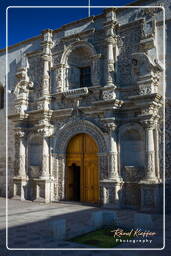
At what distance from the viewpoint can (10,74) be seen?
15.2 metres

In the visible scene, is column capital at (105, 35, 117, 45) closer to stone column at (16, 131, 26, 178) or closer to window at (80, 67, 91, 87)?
window at (80, 67, 91, 87)

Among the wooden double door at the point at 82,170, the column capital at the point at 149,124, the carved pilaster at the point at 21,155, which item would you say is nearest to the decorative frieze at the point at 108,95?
the column capital at the point at 149,124

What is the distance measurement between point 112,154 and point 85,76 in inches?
160

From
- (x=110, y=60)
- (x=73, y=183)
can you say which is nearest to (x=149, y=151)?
(x=110, y=60)

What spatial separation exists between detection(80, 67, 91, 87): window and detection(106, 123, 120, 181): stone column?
112 inches

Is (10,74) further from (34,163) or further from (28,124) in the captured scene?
(34,163)

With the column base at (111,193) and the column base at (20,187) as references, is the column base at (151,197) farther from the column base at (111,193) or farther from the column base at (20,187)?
the column base at (20,187)

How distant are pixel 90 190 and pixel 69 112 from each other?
3207 millimetres

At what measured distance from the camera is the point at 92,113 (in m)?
11.7

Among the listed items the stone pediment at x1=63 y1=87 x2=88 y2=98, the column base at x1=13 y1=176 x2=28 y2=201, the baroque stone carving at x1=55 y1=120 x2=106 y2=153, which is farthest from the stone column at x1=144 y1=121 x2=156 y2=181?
the column base at x1=13 y1=176 x2=28 y2=201

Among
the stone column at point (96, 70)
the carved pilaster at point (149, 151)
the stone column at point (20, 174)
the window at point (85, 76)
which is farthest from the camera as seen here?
the stone column at point (20, 174)

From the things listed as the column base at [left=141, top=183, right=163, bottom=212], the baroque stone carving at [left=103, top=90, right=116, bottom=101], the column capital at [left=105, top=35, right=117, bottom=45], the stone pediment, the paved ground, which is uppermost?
the column capital at [left=105, top=35, right=117, bottom=45]

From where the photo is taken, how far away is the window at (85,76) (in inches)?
514

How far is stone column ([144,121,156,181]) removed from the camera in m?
10.0
